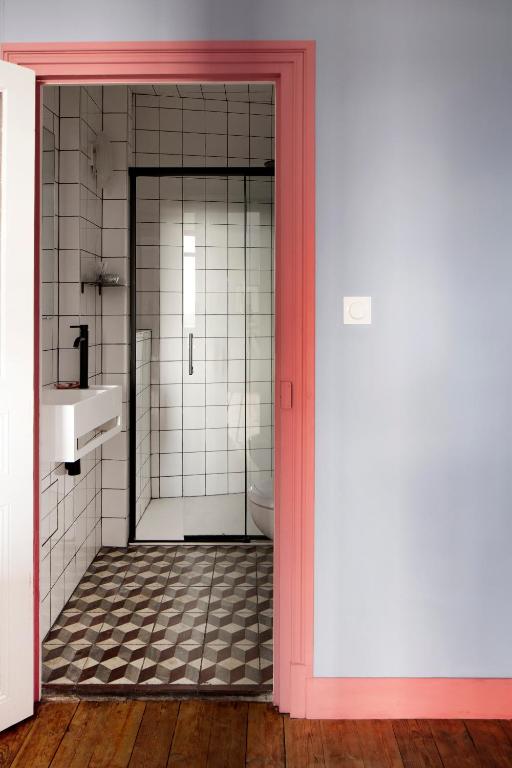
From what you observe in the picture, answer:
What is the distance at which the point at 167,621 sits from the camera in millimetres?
2885

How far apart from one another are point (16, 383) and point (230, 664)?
1.27 m

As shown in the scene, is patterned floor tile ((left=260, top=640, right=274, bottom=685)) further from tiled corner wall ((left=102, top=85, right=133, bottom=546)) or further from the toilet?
tiled corner wall ((left=102, top=85, right=133, bottom=546))

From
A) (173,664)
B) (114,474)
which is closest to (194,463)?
(114,474)

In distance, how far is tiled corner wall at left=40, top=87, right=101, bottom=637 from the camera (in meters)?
2.77

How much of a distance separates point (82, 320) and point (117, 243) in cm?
65

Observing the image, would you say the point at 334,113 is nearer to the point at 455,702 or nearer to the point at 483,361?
the point at 483,361

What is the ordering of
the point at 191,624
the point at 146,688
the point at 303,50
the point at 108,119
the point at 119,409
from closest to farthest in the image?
the point at 303,50, the point at 146,688, the point at 191,624, the point at 119,409, the point at 108,119

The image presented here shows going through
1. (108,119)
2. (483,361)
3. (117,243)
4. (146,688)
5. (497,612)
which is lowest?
(146,688)

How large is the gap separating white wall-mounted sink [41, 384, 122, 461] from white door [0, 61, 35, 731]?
255mm

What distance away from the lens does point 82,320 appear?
3.33m

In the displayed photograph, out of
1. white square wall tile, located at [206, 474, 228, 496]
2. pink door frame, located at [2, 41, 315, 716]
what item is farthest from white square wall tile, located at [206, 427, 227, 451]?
pink door frame, located at [2, 41, 315, 716]

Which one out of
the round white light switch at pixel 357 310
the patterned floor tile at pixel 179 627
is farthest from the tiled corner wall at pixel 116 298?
the round white light switch at pixel 357 310

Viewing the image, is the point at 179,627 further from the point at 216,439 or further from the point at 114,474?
the point at 216,439

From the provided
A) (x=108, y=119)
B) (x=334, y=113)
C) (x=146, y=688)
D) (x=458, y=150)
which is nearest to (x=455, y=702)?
(x=146, y=688)
